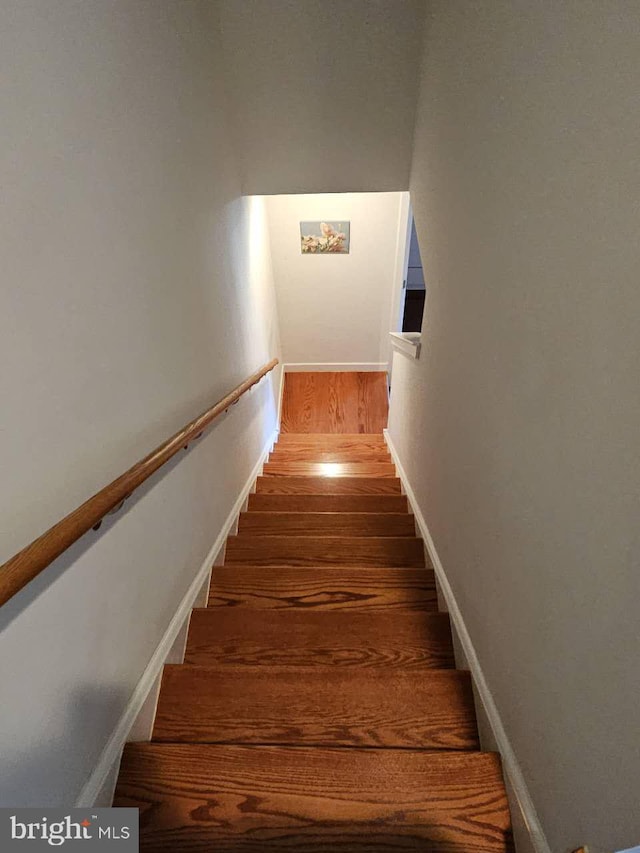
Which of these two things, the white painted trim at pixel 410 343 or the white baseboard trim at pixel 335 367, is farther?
the white baseboard trim at pixel 335 367

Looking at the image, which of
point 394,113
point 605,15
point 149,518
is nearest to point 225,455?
point 149,518

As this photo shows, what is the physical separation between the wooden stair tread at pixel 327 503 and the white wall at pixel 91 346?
0.88 meters

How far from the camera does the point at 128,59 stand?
1.04m

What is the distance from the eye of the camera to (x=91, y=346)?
2.87ft

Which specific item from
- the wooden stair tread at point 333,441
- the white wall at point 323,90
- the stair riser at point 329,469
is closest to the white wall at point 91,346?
the white wall at point 323,90

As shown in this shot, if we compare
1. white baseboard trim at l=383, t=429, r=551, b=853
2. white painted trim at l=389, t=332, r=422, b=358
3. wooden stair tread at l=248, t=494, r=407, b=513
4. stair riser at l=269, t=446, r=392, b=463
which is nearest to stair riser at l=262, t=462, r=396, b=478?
stair riser at l=269, t=446, r=392, b=463

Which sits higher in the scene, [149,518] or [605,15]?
[605,15]

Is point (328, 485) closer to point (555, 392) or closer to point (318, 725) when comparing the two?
point (318, 725)

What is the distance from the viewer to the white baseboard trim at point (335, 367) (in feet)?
16.5

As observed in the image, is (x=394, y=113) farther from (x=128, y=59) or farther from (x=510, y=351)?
(x=510, y=351)

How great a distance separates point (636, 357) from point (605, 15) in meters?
0.52

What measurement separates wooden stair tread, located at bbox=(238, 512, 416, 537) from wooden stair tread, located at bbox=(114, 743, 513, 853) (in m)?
1.09

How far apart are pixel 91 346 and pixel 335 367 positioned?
170 inches

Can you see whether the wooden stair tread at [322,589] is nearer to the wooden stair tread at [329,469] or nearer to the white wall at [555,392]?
the white wall at [555,392]
